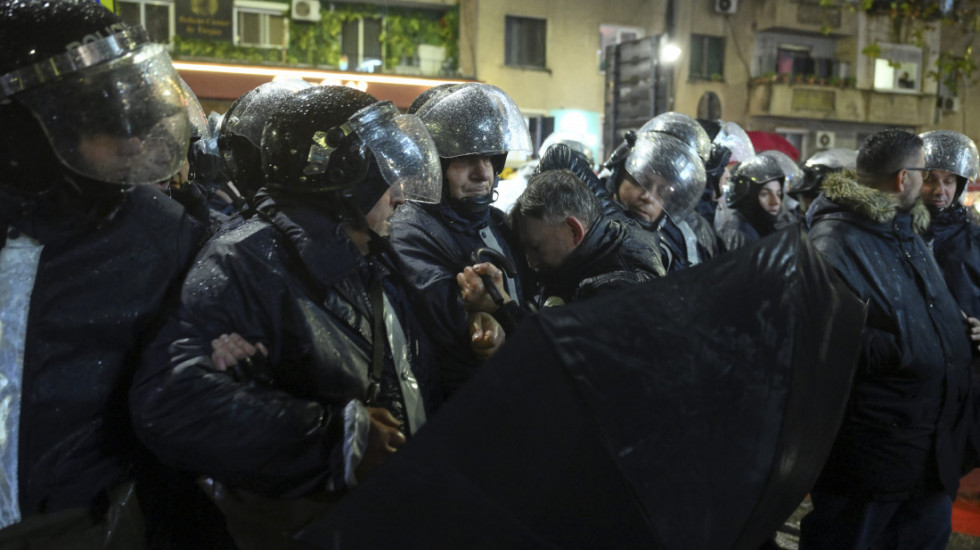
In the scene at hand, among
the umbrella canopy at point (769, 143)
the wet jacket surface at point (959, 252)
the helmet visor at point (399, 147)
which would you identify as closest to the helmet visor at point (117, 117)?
the helmet visor at point (399, 147)

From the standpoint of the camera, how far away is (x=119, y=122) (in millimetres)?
1852

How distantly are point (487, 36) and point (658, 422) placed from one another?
22.0 m

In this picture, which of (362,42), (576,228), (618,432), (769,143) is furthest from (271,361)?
(362,42)

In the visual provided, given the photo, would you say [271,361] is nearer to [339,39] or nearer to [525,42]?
[339,39]

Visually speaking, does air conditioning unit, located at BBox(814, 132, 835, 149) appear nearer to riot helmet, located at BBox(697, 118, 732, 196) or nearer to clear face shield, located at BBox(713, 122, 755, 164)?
clear face shield, located at BBox(713, 122, 755, 164)

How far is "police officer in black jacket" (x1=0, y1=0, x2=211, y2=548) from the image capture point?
177 centimetres

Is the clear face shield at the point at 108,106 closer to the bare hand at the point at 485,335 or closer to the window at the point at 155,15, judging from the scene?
the bare hand at the point at 485,335

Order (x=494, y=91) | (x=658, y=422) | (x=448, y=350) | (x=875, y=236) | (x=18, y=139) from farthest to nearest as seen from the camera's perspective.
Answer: (x=875, y=236), (x=494, y=91), (x=448, y=350), (x=18, y=139), (x=658, y=422)

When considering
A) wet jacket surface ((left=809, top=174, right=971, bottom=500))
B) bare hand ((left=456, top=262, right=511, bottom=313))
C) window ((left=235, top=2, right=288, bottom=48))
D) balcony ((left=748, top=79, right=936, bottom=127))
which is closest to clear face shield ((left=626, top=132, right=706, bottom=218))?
wet jacket surface ((left=809, top=174, right=971, bottom=500))

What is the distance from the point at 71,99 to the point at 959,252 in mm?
4760

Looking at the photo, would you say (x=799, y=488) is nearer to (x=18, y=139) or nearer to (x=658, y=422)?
(x=658, y=422)

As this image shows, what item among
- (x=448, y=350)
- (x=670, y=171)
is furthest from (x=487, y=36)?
(x=448, y=350)

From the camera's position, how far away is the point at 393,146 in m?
2.32

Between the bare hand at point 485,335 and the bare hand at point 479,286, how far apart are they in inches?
1.6
